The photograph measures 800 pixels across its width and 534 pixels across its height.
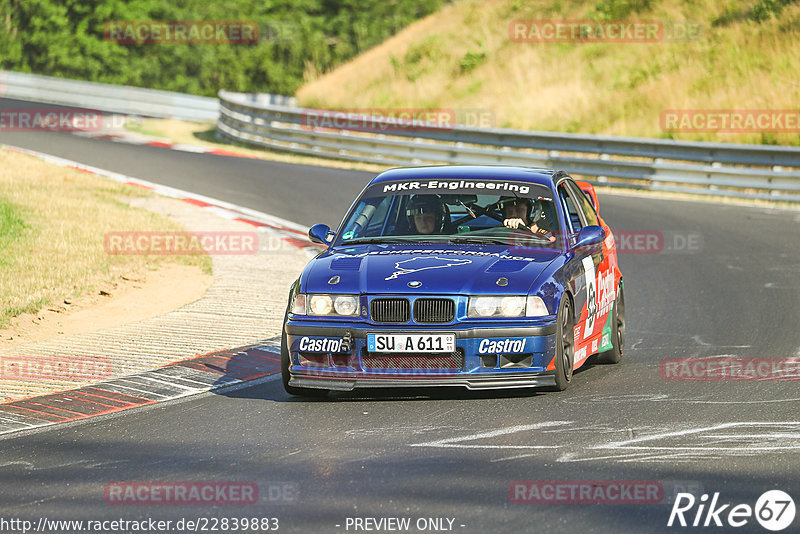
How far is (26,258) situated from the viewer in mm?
14250

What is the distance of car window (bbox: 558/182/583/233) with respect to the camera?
9.62m

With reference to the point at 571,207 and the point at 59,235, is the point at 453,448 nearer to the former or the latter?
the point at 571,207

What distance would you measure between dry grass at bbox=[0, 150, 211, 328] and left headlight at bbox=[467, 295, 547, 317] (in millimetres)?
5532

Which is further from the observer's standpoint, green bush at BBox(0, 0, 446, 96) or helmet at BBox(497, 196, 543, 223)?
green bush at BBox(0, 0, 446, 96)

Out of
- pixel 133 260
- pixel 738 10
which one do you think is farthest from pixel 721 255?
pixel 738 10

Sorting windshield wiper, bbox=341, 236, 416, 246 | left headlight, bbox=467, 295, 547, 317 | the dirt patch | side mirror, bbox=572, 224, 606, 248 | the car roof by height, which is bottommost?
the dirt patch

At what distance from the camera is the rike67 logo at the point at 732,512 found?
5340mm

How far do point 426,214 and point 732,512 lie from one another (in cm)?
428

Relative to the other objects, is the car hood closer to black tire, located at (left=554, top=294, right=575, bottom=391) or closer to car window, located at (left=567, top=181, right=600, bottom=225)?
black tire, located at (left=554, top=294, right=575, bottom=391)

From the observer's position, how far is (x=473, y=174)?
377 inches

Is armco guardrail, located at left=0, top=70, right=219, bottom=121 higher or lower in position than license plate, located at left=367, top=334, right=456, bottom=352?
higher

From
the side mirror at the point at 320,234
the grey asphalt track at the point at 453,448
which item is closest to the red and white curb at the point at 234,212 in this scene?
the side mirror at the point at 320,234

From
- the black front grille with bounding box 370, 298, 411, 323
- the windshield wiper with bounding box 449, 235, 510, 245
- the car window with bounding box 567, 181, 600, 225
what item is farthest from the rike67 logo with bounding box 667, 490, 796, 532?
the car window with bounding box 567, 181, 600, 225

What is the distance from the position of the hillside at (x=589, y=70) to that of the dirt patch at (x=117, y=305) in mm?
16811
